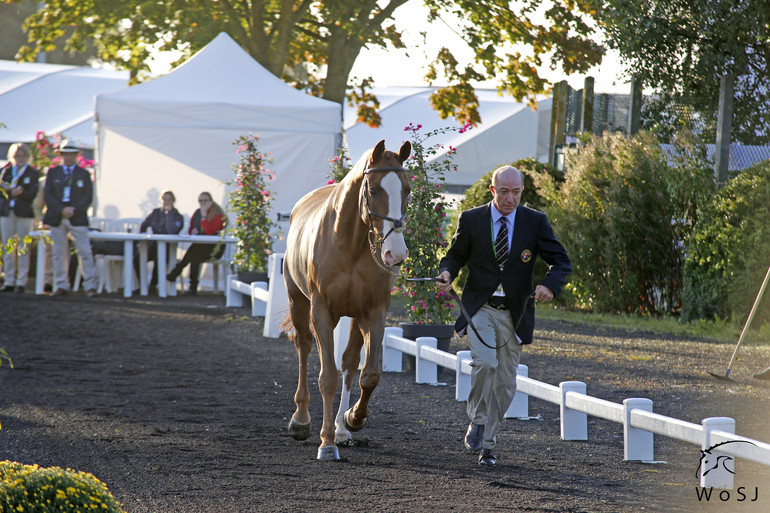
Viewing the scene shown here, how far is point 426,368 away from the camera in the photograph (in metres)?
8.80

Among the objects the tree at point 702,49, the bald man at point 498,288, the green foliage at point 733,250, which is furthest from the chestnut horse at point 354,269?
the tree at point 702,49

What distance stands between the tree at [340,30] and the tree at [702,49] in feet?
26.4

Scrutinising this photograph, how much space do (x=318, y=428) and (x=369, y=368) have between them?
37.2 inches

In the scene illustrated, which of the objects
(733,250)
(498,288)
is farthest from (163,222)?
(498,288)

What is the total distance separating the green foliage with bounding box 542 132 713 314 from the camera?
42.4ft

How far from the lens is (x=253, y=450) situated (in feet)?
19.9

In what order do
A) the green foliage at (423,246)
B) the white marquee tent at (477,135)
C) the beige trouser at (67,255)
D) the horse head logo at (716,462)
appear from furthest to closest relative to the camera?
the white marquee tent at (477,135)
the beige trouser at (67,255)
the green foliage at (423,246)
the horse head logo at (716,462)

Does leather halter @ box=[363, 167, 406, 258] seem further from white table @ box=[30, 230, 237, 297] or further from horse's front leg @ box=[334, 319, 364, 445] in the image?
white table @ box=[30, 230, 237, 297]

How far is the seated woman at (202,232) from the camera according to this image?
16875 millimetres

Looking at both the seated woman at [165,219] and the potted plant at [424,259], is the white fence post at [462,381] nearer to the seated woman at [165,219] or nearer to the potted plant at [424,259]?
the potted plant at [424,259]

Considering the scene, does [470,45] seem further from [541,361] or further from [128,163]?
[541,361]

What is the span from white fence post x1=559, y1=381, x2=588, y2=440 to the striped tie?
1.30m

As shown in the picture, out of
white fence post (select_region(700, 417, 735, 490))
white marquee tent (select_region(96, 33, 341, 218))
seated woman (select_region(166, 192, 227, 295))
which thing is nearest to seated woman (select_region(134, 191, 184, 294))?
seated woman (select_region(166, 192, 227, 295))

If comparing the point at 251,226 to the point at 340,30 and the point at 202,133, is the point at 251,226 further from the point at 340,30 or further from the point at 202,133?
the point at 340,30
